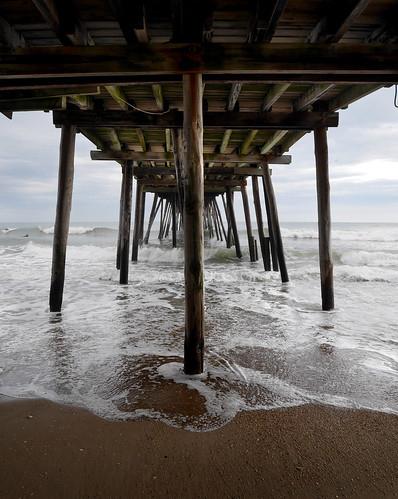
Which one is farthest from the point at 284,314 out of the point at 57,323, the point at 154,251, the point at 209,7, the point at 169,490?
the point at 154,251

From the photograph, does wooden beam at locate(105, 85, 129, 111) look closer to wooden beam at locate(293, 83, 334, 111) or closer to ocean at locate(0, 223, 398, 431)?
wooden beam at locate(293, 83, 334, 111)

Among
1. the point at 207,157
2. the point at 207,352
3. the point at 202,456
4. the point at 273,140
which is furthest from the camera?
the point at 207,157

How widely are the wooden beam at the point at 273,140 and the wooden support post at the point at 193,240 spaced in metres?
→ 3.24

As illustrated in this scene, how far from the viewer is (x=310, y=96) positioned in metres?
4.07

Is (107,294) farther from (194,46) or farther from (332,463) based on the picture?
(332,463)

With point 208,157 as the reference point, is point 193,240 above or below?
below

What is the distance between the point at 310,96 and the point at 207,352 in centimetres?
349

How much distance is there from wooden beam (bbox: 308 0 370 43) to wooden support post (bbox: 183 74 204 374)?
1170 millimetres

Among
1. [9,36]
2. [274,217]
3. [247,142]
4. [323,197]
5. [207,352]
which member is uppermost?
[247,142]

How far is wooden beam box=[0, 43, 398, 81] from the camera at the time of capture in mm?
2689

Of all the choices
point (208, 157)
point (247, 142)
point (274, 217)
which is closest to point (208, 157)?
point (208, 157)

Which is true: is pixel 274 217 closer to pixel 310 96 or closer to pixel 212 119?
pixel 212 119

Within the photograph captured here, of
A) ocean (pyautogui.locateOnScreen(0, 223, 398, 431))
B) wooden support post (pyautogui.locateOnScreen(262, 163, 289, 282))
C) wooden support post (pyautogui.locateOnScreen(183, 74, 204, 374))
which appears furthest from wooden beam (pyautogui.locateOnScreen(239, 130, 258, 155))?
wooden support post (pyautogui.locateOnScreen(183, 74, 204, 374))

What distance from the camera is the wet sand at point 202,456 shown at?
1.50 m
